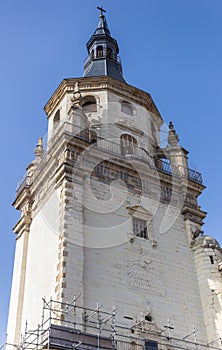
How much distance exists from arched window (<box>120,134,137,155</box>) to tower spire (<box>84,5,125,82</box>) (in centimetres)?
523

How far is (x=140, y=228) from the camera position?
912 inches

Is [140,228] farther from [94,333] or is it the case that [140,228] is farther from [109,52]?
[109,52]

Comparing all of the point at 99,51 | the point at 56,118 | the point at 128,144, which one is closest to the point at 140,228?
the point at 128,144

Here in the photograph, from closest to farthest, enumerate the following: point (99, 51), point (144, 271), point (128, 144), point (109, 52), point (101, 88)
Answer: point (144, 271), point (128, 144), point (101, 88), point (99, 51), point (109, 52)

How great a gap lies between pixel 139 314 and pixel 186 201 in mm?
7478

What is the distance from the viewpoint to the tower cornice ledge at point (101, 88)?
2841 cm

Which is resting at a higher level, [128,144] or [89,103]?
[89,103]

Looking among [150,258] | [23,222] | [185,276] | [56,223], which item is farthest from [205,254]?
[23,222]

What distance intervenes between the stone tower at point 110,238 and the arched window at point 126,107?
65 millimetres

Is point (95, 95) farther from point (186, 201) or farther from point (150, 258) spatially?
point (150, 258)

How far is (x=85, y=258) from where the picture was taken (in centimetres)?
2033

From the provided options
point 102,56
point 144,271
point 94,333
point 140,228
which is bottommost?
point 94,333

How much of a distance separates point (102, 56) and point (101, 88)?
5860mm

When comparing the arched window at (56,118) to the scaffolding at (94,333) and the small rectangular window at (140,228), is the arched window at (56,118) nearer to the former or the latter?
the small rectangular window at (140,228)
